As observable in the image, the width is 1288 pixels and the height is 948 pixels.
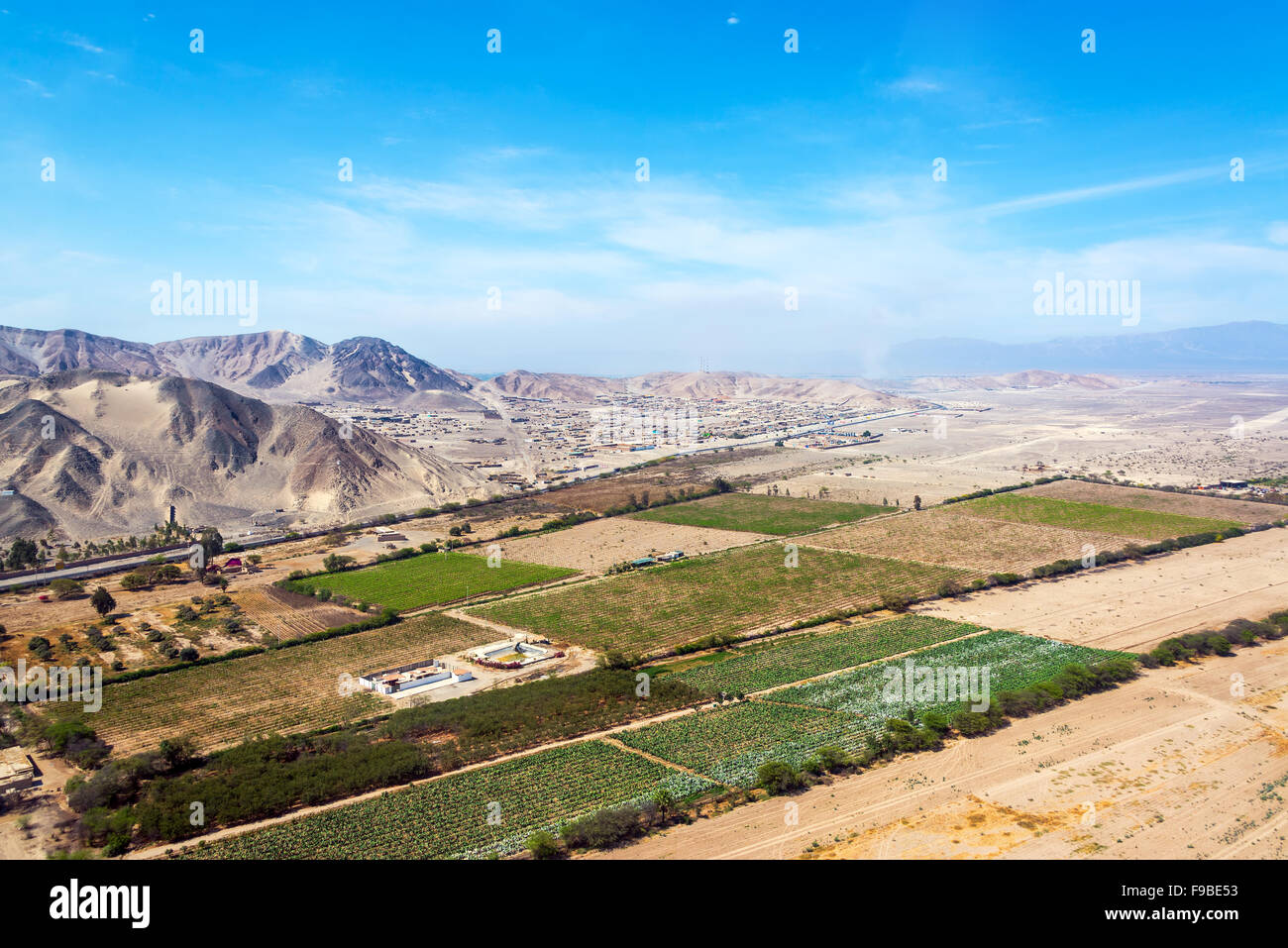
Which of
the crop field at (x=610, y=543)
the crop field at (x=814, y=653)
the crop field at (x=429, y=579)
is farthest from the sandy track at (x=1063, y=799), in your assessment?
the crop field at (x=610, y=543)

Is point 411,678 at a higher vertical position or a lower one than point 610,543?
lower

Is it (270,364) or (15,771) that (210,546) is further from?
(270,364)

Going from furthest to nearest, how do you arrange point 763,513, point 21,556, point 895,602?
point 763,513 < point 21,556 < point 895,602

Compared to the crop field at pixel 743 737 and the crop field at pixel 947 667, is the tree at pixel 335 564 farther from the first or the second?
the crop field at pixel 947 667

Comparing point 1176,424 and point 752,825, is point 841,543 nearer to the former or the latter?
point 752,825

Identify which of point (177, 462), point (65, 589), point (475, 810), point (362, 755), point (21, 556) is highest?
point (177, 462)

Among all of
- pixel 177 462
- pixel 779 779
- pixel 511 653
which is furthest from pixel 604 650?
pixel 177 462

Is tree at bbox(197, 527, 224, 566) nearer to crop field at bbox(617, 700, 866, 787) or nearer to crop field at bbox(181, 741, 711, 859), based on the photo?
Answer: crop field at bbox(181, 741, 711, 859)
